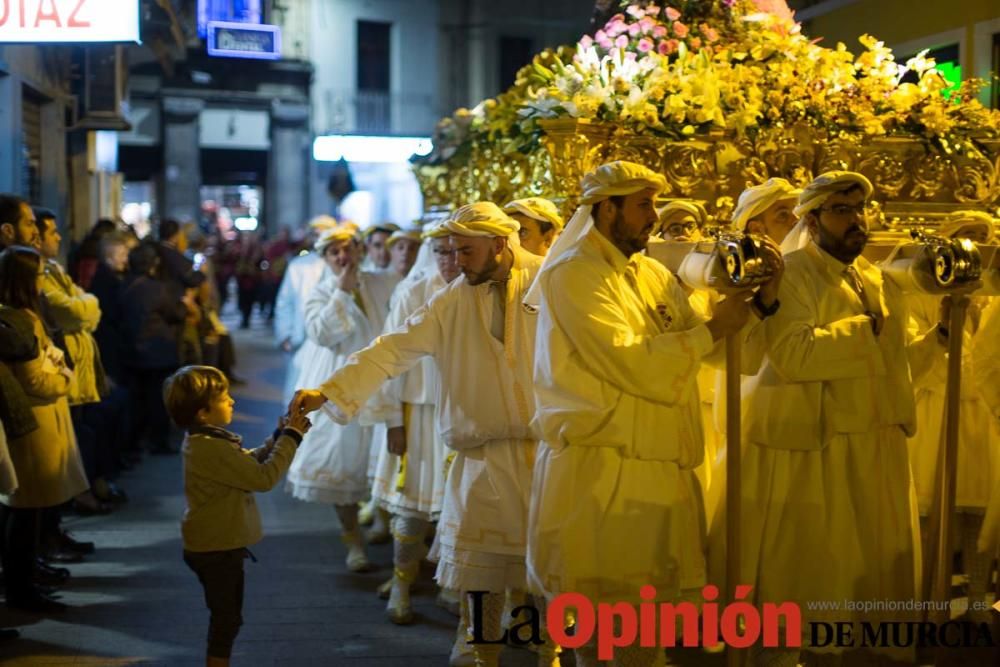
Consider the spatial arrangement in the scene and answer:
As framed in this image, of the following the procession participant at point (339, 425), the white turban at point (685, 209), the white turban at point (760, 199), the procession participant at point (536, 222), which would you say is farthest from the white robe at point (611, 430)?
the procession participant at point (339, 425)

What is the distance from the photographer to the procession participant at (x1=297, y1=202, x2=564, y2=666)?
18.0ft

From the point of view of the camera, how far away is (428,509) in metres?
6.75

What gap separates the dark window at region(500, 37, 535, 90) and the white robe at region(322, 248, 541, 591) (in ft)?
104

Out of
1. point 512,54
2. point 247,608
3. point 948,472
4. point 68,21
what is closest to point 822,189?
point 948,472

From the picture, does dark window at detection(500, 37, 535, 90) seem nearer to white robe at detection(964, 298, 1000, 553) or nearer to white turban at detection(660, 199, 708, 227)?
white turban at detection(660, 199, 708, 227)

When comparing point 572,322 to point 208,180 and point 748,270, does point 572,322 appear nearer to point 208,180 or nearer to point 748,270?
point 748,270

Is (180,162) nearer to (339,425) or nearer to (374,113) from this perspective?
(374,113)

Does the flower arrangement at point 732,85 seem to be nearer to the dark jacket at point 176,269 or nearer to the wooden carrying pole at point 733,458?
the wooden carrying pole at point 733,458

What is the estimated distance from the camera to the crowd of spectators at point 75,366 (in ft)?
21.5

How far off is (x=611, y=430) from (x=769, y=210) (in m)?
1.88

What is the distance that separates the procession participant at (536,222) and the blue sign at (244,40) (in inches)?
468

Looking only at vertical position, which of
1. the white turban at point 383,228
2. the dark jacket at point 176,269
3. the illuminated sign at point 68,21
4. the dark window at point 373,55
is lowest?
the dark jacket at point 176,269

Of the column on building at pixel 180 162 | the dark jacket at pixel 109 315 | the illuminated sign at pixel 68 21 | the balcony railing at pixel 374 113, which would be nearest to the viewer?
the illuminated sign at pixel 68 21

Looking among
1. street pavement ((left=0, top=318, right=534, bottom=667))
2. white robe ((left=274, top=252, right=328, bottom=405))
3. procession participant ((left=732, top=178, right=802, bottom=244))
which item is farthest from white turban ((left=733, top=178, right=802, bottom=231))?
white robe ((left=274, top=252, right=328, bottom=405))
